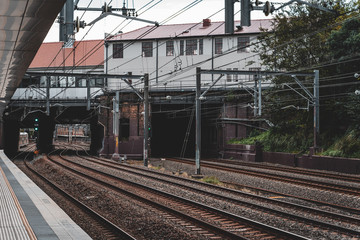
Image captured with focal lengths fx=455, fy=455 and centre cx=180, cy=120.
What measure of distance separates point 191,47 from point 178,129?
11124 millimetres

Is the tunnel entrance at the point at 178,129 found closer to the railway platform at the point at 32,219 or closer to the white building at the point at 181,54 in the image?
the white building at the point at 181,54

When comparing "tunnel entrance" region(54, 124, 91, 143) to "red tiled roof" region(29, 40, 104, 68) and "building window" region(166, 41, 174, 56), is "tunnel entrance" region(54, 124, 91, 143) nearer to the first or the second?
"red tiled roof" region(29, 40, 104, 68)

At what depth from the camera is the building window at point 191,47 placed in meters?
58.2

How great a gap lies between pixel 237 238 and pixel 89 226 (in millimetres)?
4568

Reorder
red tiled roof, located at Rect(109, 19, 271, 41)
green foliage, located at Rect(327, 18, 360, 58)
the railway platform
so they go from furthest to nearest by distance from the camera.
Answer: red tiled roof, located at Rect(109, 19, 271, 41) < green foliage, located at Rect(327, 18, 360, 58) < the railway platform

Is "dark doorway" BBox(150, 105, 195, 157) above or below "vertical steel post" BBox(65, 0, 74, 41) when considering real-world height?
below

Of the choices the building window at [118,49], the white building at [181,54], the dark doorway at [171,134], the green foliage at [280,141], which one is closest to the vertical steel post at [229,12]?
the green foliage at [280,141]

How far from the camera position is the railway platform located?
9.24 m

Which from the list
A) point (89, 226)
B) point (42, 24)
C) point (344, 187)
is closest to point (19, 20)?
point (42, 24)

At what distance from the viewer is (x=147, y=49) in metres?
59.3

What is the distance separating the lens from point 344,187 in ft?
71.4

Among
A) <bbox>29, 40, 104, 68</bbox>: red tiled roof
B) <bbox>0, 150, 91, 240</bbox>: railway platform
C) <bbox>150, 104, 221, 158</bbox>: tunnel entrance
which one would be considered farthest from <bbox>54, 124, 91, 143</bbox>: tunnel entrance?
<bbox>0, 150, 91, 240</bbox>: railway platform

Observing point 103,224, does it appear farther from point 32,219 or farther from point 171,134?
point 171,134

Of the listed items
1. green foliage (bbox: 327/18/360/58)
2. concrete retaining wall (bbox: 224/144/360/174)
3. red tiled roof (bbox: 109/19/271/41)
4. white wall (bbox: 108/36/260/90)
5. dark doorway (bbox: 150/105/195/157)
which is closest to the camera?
concrete retaining wall (bbox: 224/144/360/174)
